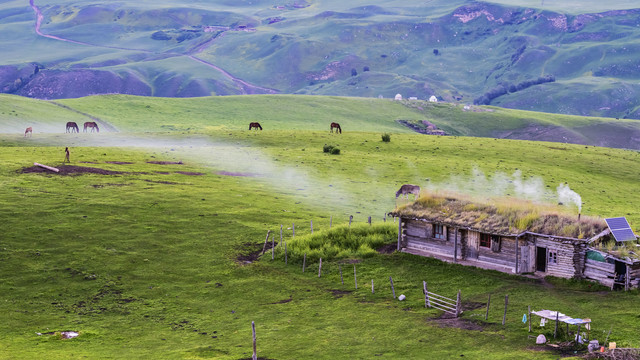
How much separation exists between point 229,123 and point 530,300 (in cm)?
10402

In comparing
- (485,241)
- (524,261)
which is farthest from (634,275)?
(485,241)

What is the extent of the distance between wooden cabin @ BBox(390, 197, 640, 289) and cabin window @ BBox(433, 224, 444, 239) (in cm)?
7

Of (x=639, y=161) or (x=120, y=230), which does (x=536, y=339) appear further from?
(x=639, y=161)

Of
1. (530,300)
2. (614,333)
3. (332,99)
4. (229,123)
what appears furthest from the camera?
(332,99)

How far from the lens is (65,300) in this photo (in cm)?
4231

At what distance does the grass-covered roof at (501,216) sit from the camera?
137ft

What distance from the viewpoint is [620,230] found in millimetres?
40188

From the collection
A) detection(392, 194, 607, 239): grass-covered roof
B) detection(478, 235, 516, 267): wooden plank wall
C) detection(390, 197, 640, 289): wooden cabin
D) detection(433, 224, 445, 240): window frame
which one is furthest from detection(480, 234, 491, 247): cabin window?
detection(433, 224, 445, 240): window frame

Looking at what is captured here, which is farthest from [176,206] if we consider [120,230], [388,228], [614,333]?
[614,333]

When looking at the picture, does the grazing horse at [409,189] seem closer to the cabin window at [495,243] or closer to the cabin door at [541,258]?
the cabin window at [495,243]

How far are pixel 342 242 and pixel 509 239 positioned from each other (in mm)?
13927

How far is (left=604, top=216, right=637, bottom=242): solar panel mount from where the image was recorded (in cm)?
3972

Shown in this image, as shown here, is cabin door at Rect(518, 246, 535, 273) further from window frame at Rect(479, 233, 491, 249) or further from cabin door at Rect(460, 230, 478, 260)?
cabin door at Rect(460, 230, 478, 260)

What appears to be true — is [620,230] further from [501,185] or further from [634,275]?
[501,185]
